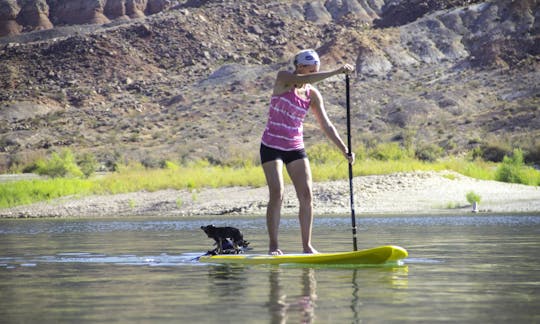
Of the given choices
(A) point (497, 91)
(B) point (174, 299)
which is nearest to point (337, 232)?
(B) point (174, 299)

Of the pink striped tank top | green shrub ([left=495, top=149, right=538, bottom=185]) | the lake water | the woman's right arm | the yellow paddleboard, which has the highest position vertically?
the woman's right arm

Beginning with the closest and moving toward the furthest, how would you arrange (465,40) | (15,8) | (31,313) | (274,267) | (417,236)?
(31,313), (274,267), (417,236), (465,40), (15,8)

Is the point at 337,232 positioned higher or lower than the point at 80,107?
lower

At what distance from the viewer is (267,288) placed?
8820 millimetres

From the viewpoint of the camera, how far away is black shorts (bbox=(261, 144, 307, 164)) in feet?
38.4

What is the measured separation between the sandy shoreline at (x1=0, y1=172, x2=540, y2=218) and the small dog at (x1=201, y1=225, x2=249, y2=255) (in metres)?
21.4

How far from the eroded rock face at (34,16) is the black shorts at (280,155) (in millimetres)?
116629

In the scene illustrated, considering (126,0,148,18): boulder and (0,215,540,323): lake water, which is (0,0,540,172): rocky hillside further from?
(0,215,540,323): lake water

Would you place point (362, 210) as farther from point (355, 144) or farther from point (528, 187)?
point (355, 144)

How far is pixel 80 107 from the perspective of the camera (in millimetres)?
86688

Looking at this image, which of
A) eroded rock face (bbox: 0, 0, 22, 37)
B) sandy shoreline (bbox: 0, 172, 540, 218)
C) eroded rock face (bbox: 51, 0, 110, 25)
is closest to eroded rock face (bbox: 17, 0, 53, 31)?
eroded rock face (bbox: 0, 0, 22, 37)

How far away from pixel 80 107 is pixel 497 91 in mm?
34899

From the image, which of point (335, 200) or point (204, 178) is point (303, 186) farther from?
point (204, 178)

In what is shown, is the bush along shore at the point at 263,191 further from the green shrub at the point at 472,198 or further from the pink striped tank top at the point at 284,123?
the pink striped tank top at the point at 284,123
